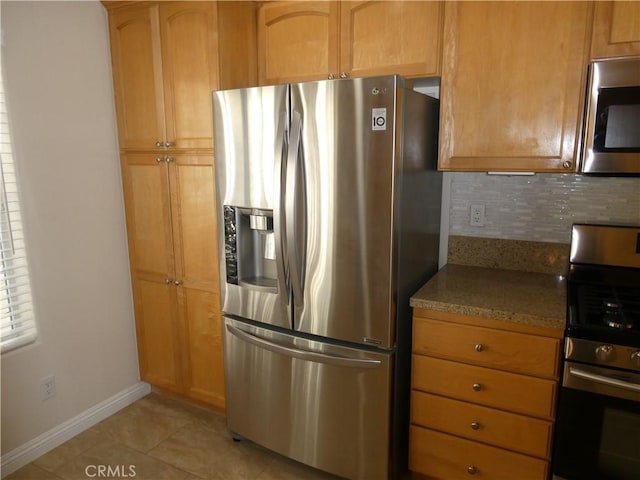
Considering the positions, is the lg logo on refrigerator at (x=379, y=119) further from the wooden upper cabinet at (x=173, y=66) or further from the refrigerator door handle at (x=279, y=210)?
the wooden upper cabinet at (x=173, y=66)

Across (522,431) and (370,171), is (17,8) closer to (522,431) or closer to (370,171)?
(370,171)

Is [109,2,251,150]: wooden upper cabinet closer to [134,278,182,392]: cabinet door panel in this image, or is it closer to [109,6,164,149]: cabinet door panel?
[109,6,164,149]: cabinet door panel

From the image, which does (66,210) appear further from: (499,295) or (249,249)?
(499,295)

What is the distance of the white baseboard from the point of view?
6.81ft

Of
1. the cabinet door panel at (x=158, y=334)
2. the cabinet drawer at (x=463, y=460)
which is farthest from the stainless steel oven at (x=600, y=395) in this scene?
the cabinet door panel at (x=158, y=334)

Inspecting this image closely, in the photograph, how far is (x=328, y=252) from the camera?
1.75m

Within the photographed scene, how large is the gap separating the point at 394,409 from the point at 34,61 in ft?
7.22

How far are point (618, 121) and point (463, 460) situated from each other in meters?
1.38

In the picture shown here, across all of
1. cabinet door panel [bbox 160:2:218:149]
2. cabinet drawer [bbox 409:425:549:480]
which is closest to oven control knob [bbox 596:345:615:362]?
cabinet drawer [bbox 409:425:549:480]

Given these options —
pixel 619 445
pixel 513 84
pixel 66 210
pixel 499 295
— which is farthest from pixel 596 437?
pixel 66 210

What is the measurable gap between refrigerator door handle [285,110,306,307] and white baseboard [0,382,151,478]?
1.45 m

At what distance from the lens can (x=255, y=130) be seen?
1.85 m

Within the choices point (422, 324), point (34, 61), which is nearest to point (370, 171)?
point (422, 324)

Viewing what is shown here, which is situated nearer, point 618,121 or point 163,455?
point 618,121
